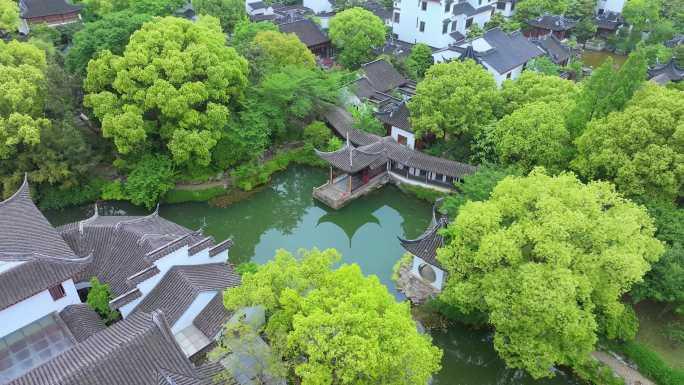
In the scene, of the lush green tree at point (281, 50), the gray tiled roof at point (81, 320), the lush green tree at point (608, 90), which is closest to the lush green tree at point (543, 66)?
the lush green tree at point (608, 90)

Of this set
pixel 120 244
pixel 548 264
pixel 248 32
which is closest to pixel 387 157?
pixel 548 264

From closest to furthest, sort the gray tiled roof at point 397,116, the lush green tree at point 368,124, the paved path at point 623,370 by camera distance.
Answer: the paved path at point 623,370 → the gray tiled roof at point 397,116 → the lush green tree at point 368,124

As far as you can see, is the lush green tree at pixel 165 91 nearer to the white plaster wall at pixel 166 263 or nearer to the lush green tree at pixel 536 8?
the white plaster wall at pixel 166 263

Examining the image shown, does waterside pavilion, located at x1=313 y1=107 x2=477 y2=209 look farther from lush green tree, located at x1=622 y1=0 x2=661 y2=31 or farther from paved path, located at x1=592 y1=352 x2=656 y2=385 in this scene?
lush green tree, located at x1=622 y1=0 x2=661 y2=31

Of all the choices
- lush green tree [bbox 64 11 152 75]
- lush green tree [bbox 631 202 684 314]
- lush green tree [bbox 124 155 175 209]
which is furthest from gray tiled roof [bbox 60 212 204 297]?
lush green tree [bbox 631 202 684 314]

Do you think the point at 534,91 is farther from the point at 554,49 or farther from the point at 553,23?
the point at 553,23

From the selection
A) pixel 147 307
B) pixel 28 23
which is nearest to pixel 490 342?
pixel 147 307

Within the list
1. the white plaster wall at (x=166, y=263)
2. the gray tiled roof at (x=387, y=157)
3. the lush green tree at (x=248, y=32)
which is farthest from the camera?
the lush green tree at (x=248, y=32)
